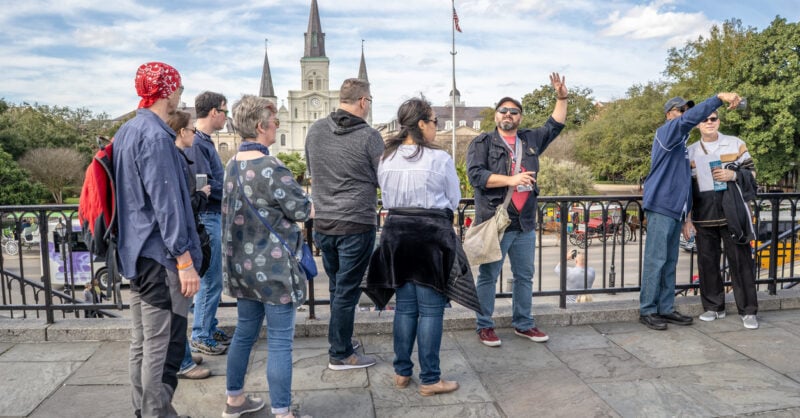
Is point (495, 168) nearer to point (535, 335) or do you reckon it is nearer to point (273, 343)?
point (535, 335)

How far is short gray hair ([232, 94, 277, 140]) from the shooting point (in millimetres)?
3193

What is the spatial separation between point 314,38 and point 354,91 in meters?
114

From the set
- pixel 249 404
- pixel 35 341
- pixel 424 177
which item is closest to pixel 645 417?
pixel 424 177

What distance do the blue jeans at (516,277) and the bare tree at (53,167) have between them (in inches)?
1876

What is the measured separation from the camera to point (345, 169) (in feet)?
12.6

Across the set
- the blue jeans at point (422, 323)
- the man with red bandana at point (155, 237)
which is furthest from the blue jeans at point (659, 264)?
the man with red bandana at point (155, 237)

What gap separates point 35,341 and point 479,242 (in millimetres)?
3828

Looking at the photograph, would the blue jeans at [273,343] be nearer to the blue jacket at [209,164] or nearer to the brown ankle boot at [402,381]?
the brown ankle boot at [402,381]

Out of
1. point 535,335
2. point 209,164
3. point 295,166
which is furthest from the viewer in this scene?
point 295,166

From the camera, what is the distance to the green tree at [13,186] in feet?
116

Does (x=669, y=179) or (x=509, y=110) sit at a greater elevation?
(x=509, y=110)

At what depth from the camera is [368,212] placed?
3904 millimetres

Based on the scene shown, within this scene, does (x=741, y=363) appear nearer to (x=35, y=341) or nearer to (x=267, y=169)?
(x=267, y=169)

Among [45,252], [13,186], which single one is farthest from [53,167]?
[45,252]
